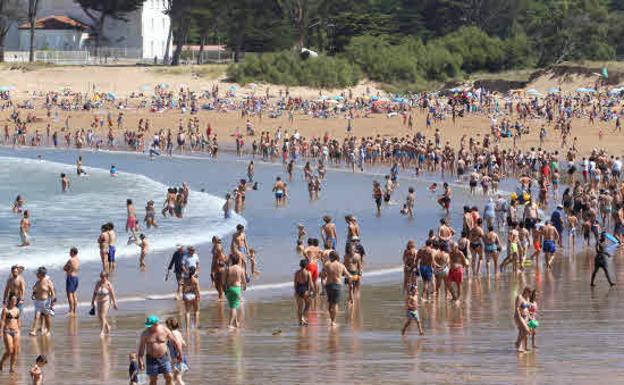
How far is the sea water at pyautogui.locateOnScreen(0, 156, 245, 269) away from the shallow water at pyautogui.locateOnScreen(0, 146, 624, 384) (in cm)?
277

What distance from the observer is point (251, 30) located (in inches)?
3253

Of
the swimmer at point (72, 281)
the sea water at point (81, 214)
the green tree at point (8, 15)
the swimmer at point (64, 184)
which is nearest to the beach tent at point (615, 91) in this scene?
the sea water at point (81, 214)

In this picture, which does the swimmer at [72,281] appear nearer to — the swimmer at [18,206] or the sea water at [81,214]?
the sea water at [81,214]

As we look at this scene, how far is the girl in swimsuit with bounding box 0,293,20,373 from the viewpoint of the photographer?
50.1 ft

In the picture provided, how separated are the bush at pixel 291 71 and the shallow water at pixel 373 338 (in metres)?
48.6

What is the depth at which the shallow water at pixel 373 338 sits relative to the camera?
15000 millimetres

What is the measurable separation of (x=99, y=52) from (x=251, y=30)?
32.4 ft

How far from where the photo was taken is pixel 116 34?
288 ft

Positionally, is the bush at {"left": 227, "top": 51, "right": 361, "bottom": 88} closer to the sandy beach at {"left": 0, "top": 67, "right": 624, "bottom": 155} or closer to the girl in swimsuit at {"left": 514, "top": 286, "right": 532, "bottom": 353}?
the sandy beach at {"left": 0, "top": 67, "right": 624, "bottom": 155}

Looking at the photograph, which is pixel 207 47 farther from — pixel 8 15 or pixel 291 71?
pixel 291 71

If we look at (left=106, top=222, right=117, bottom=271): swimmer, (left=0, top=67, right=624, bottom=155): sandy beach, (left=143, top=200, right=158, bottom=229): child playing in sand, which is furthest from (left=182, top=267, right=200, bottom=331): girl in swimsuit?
(left=0, top=67, right=624, bottom=155): sandy beach

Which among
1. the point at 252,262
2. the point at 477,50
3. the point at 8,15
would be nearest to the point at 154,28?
the point at 8,15

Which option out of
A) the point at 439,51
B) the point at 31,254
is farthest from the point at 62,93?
the point at 31,254

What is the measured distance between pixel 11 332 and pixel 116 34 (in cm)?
7390
